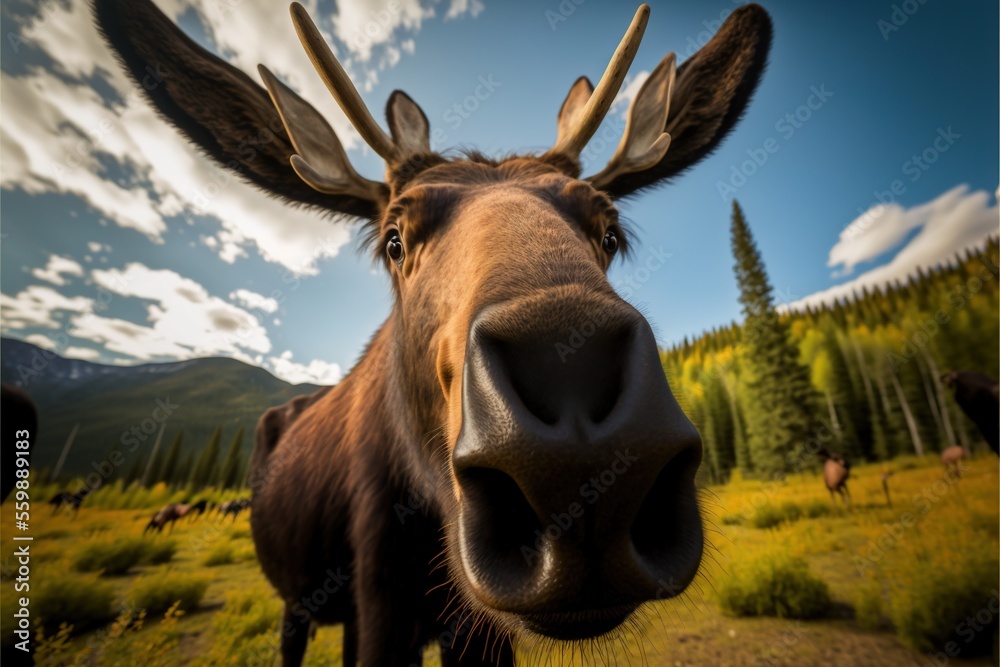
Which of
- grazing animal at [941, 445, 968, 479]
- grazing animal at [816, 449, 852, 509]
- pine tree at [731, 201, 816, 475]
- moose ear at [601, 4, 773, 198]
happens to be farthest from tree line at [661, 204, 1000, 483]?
moose ear at [601, 4, 773, 198]

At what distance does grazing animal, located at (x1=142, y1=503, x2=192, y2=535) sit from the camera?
9.04 m

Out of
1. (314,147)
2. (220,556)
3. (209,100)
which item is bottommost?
(220,556)

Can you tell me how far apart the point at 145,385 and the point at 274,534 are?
30.2 meters

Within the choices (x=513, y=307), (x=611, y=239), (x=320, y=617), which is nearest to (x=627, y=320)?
(x=513, y=307)

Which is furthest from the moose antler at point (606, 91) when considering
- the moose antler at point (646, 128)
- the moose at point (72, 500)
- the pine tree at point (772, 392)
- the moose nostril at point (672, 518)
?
the pine tree at point (772, 392)

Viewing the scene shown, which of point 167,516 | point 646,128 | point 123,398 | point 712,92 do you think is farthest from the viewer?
point 123,398

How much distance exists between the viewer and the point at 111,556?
6.83m

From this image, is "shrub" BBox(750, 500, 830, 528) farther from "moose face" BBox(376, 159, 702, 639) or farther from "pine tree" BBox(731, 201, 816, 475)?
"moose face" BBox(376, 159, 702, 639)

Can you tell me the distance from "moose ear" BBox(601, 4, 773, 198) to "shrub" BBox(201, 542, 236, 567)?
10.8 meters

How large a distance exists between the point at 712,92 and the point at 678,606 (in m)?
5.14

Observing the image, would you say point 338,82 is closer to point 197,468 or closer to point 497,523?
point 497,523

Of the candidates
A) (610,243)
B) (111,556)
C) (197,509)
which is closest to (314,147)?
(610,243)

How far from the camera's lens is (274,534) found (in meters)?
4.02

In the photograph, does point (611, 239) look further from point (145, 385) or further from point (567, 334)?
point (145, 385)
